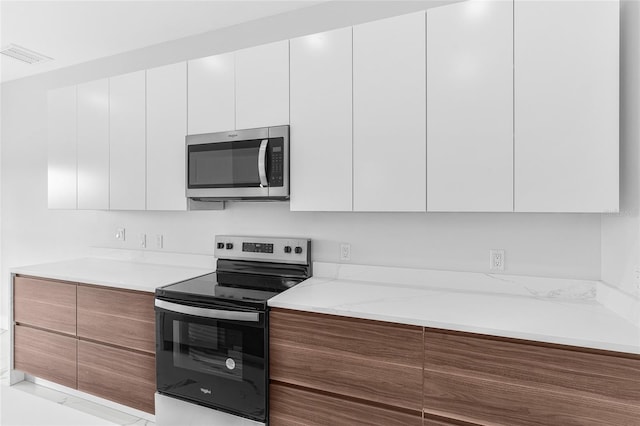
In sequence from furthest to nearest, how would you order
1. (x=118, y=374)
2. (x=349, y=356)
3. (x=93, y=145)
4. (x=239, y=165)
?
(x=93, y=145), (x=118, y=374), (x=239, y=165), (x=349, y=356)

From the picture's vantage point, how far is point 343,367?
1725 millimetres

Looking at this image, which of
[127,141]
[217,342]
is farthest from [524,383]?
[127,141]

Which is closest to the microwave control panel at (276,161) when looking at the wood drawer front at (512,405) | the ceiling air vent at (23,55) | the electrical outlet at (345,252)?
the electrical outlet at (345,252)

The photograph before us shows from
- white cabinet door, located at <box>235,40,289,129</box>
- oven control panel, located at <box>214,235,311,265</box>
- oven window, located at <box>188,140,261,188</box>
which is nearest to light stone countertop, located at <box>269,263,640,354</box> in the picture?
oven control panel, located at <box>214,235,311,265</box>

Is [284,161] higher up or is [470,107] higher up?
[470,107]

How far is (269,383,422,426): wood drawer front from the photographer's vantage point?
1.64 meters

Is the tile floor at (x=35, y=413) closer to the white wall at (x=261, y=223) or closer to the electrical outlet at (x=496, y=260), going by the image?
the white wall at (x=261, y=223)

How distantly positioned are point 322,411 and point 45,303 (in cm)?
221

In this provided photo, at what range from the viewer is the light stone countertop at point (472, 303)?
4.67ft

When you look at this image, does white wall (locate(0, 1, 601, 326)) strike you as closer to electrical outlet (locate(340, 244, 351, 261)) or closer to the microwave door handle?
electrical outlet (locate(340, 244, 351, 261))

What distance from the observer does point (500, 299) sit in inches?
74.9

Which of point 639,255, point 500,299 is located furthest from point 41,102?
point 639,255

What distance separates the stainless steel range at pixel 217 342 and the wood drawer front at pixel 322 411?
69 millimetres

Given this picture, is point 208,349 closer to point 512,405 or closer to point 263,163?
point 263,163
